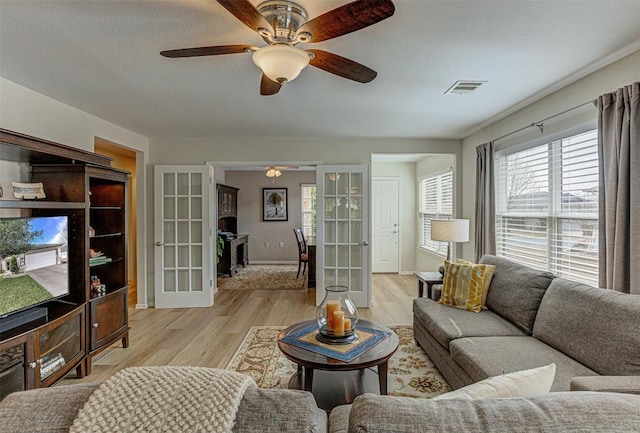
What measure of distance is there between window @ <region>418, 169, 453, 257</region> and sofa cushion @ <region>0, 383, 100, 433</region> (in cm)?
532

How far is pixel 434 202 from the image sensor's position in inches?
245

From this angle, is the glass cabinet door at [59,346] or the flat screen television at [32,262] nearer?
the flat screen television at [32,262]

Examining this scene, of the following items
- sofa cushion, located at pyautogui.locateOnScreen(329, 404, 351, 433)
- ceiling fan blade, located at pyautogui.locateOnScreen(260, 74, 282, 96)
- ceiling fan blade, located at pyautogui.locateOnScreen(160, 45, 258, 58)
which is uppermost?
ceiling fan blade, located at pyautogui.locateOnScreen(260, 74, 282, 96)

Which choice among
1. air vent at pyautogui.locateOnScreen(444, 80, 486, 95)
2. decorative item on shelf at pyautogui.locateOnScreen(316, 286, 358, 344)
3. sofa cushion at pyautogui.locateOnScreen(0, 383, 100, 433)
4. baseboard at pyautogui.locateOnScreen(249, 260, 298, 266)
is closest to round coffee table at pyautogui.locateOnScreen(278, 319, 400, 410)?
decorative item on shelf at pyautogui.locateOnScreen(316, 286, 358, 344)

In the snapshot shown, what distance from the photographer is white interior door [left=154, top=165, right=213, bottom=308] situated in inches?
184

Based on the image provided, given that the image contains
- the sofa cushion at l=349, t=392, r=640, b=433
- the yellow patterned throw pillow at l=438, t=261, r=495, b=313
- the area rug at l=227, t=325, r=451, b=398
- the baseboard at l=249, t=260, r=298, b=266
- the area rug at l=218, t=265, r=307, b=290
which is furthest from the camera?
the baseboard at l=249, t=260, r=298, b=266

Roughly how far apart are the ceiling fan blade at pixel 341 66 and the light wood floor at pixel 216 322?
2.59 m

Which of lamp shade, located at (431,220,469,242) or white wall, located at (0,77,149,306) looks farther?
lamp shade, located at (431,220,469,242)

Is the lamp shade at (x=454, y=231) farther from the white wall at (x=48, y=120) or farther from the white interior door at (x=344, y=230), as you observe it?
the white wall at (x=48, y=120)

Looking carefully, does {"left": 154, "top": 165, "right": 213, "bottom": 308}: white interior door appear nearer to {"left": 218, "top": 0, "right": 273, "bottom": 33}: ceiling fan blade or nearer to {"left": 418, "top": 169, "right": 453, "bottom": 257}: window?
{"left": 218, "top": 0, "right": 273, "bottom": 33}: ceiling fan blade

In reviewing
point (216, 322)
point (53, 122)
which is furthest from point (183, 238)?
point (53, 122)

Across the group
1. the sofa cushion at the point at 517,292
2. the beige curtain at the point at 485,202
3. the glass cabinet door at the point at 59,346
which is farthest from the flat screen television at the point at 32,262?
the beige curtain at the point at 485,202

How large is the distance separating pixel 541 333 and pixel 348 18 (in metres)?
2.35

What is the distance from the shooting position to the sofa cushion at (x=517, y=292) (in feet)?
8.01
